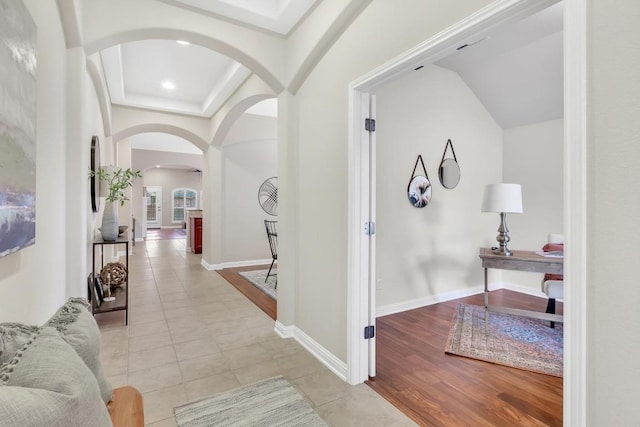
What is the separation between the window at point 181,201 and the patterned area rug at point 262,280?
12.5 m

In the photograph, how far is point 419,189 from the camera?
389 cm

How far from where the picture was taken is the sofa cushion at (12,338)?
0.79m

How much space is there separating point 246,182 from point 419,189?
3.79 m

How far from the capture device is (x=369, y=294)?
2.29 metres

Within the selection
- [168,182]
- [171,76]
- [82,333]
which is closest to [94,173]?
[171,76]

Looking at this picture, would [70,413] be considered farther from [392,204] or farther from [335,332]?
[392,204]

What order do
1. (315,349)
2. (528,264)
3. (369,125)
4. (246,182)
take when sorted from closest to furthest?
(369,125) < (315,349) < (528,264) < (246,182)

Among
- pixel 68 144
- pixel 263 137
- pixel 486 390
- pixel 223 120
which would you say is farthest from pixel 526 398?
pixel 263 137

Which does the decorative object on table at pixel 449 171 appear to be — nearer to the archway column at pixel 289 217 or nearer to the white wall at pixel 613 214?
the archway column at pixel 289 217

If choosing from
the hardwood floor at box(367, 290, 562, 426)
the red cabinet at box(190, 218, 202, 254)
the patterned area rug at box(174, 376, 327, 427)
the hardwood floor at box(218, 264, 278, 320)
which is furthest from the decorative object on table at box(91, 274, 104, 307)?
the red cabinet at box(190, 218, 202, 254)

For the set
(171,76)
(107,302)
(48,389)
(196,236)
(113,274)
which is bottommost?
(107,302)

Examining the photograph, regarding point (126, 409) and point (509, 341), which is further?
point (509, 341)

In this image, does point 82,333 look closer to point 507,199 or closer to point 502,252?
point 502,252

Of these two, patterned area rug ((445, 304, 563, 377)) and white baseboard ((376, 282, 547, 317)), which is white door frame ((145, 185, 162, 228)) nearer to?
white baseboard ((376, 282, 547, 317))
